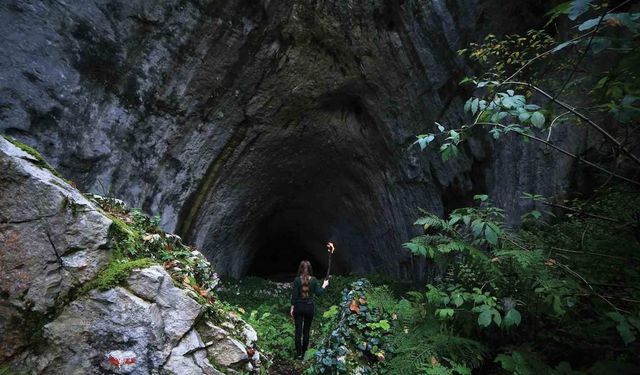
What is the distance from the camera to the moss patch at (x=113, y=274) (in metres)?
3.80

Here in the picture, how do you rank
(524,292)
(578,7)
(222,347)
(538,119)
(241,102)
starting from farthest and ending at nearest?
(241,102), (222,347), (524,292), (538,119), (578,7)

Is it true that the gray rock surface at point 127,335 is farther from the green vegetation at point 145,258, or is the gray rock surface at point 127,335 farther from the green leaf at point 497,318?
the green leaf at point 497,318

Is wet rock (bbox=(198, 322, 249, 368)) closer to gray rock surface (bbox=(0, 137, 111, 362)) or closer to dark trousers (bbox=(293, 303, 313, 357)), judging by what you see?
gray rock surface (bbox=(0, 137, 111, 362))

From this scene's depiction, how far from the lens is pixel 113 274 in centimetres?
389

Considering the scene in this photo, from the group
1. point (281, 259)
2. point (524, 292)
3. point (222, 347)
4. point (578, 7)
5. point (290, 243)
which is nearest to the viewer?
point (578, 7)

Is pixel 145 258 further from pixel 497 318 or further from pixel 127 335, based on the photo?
pixel 497 318

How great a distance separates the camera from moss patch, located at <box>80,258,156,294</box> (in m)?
3.80

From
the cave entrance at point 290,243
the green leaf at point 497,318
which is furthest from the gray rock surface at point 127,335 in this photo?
the cave entrance at point 290,243

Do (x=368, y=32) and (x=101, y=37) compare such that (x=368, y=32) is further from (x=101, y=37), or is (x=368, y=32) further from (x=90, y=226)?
(x=90, y=226)

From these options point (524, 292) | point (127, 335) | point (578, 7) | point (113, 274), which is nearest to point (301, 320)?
point (127, 335)

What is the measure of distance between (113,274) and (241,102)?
21.9 ft

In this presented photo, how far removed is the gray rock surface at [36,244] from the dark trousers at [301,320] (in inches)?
126

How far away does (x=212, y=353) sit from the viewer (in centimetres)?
397

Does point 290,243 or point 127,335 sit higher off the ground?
point 127,335
